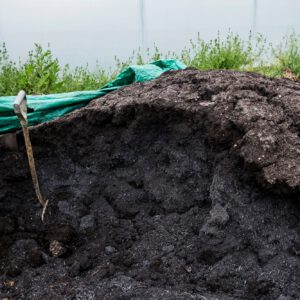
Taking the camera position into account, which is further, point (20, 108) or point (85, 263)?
point (20, 108)

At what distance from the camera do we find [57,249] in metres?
2.04

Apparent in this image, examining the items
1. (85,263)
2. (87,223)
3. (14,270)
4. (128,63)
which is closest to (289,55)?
(128,63)

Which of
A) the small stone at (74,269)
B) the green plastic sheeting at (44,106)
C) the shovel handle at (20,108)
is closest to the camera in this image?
the small stone at (74,269)

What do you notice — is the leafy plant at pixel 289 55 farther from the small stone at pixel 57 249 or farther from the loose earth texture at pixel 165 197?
the small stone at pixel 57 249

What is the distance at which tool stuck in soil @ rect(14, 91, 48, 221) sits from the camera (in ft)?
6.88

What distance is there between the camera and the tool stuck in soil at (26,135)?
210 centimetres

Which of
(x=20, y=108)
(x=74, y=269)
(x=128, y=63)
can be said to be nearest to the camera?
(x=74, y=269)

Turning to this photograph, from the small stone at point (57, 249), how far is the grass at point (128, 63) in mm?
2101

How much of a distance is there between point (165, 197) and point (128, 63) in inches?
134

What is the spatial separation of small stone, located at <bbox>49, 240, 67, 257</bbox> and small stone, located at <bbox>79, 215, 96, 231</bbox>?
0.46 ft

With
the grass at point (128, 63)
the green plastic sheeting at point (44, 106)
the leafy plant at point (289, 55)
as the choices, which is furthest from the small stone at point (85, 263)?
the leafy plant at point (289, 55)

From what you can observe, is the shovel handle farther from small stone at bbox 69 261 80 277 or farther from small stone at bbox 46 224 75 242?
small stone at bbox 69 261 80 277

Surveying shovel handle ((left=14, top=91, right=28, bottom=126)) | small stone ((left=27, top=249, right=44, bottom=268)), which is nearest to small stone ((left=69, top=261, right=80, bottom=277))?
small stone ((left=27, top=249, right=44, bottom=268))

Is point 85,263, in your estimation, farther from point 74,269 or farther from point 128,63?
point 128,63
